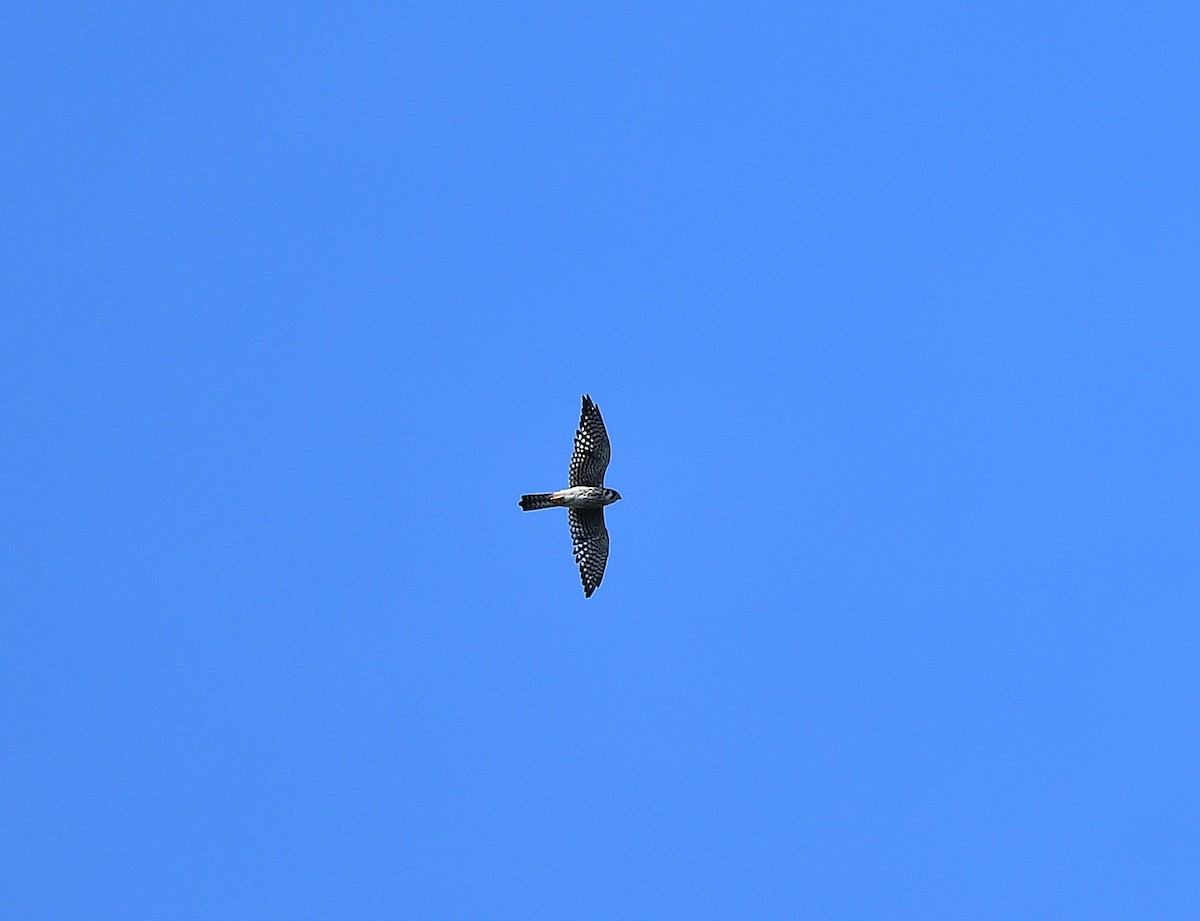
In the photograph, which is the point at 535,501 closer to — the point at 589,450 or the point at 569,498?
the point at 569,498

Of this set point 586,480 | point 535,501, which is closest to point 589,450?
point 586,480

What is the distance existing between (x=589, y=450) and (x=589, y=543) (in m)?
3.20

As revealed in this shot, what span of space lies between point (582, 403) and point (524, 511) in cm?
357

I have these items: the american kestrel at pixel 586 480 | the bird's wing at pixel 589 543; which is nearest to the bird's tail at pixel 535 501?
the american kestrel at pixel 586 480

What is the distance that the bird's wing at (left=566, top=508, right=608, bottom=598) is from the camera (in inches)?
2188

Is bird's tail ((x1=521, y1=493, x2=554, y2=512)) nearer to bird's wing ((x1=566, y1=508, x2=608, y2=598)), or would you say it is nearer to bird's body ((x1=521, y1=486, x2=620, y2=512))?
bird's body ((x1=521, y1=486, x2=620, y2=512))

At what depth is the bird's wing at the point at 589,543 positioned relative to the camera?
55.6 m

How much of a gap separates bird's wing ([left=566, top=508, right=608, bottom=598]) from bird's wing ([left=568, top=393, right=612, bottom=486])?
4.14ft

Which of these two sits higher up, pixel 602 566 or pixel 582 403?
pixel 582 403

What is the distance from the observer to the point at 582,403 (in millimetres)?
54000

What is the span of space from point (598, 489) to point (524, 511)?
2.27 metres

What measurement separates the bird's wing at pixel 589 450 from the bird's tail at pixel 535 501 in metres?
0.89

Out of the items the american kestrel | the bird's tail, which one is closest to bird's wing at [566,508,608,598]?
the american kestrel

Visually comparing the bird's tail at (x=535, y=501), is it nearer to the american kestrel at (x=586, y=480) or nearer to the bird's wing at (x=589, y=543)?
the american kestrel at (x=586, y=480)
